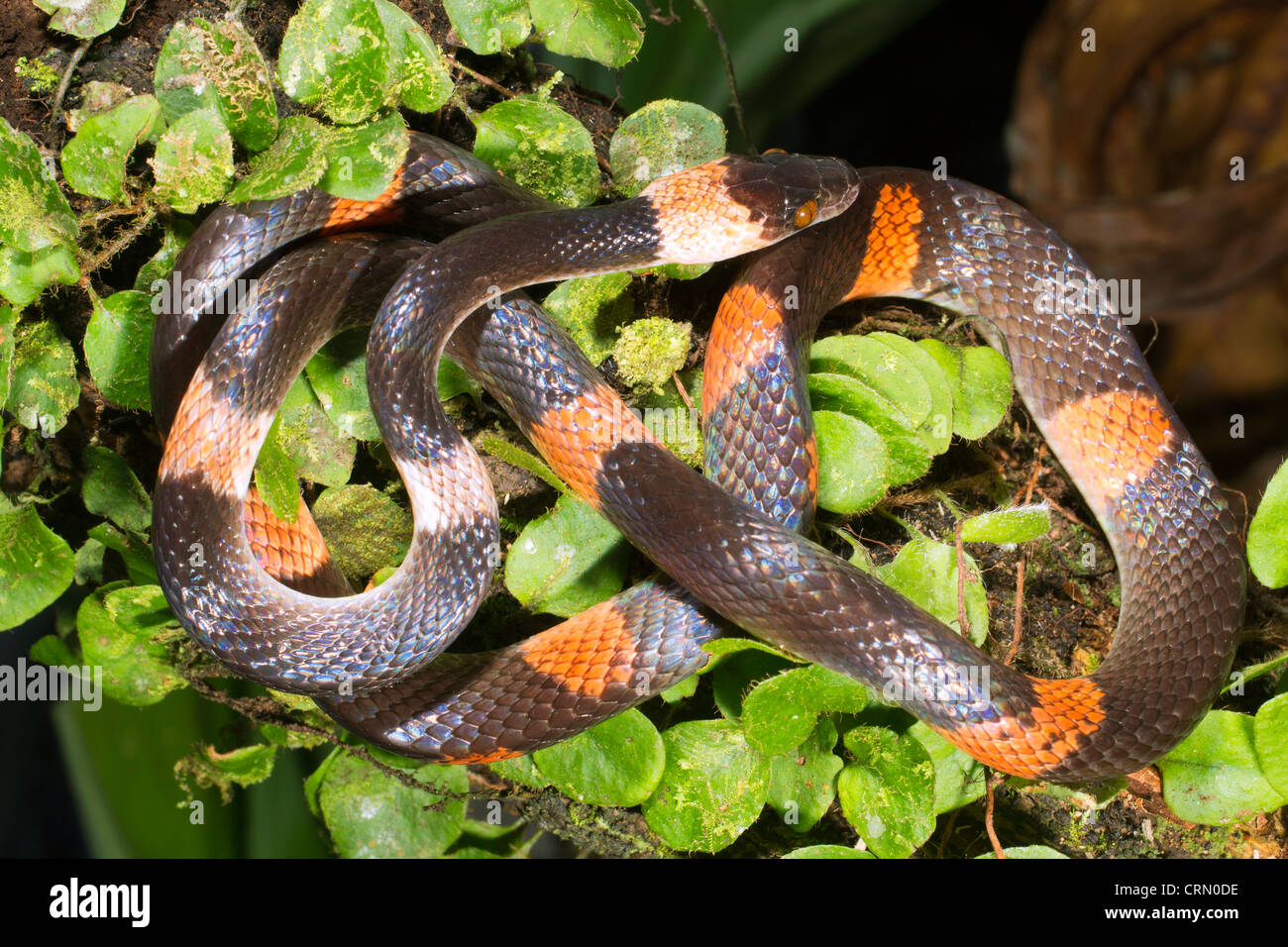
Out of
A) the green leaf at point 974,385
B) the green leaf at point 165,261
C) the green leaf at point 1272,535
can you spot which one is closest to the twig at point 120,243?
the green leaf at point 165,261

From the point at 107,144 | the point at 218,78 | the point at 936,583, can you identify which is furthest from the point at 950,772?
the point at 107,144

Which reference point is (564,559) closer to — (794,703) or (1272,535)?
(794,703)

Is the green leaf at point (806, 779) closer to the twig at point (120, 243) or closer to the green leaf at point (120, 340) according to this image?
the green leaf at point (120, 340)

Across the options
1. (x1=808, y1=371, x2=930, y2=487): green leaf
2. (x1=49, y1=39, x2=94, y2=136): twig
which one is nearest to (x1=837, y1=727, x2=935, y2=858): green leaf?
(x1=808, y1=371, x2=930, y2=487): green leaf

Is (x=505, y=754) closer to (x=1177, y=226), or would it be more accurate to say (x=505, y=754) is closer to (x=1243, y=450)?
(x=1177, y=226)

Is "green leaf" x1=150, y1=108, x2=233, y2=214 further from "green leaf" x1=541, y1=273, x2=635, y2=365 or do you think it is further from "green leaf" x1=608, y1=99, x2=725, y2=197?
"green leaf" x1=608, y1=99, x2=725, y2=197
